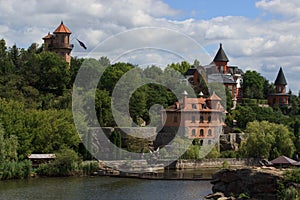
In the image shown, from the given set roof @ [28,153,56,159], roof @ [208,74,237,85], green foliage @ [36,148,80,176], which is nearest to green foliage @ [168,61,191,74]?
roof @ [208,74,237,85]

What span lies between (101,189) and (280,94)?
46.0 meters

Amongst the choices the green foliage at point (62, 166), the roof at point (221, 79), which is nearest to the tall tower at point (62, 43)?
the roof at point (221, 79)

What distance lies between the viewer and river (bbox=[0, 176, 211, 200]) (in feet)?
103

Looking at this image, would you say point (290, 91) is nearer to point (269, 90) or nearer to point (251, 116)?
point (269, 90)

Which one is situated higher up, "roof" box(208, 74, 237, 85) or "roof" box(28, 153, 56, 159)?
"roof" box(208, 74, 237, 85)

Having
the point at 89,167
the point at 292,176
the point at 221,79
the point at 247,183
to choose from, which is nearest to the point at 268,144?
the point at 89,167

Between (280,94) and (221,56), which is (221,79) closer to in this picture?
(221,56)

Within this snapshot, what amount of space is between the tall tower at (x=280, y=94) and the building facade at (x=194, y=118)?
70.9ft

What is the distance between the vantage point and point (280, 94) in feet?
248

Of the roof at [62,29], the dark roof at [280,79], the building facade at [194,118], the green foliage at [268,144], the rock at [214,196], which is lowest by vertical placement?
the rock at [214,196]

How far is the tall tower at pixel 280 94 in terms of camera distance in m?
75.3

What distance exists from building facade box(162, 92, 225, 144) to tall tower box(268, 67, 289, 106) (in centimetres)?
2162

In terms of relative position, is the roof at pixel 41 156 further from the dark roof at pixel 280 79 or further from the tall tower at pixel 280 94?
the dark roof at pixel 280 79

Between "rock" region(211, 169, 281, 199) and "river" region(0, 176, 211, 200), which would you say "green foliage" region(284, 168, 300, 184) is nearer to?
"rock" region(211, 169, 281, 199)
